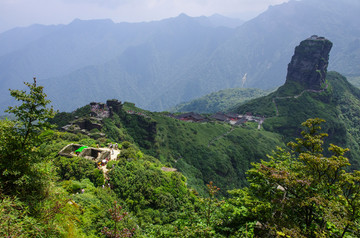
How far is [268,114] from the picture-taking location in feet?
379

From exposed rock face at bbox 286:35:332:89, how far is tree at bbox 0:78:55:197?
5558 inches

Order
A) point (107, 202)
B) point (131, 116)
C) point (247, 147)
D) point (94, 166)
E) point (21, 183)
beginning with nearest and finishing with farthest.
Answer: point (21, 183) → point (107, 202) → point (94, 166) → point (131, 116) → point (247, 147)

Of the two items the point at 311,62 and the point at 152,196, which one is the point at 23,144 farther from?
the point at 311,62

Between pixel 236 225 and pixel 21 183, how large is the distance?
11619 millimetres

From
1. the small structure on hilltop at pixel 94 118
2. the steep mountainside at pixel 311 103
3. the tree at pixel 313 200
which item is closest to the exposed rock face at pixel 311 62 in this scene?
the steep mountainside at pixel 311 103

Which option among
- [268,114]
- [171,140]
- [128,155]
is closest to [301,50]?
[268,114]

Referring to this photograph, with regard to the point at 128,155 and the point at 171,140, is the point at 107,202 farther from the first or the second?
the point at 171,140

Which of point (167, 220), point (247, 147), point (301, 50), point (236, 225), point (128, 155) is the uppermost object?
point (301, 50)

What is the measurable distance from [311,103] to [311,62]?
1046 inches

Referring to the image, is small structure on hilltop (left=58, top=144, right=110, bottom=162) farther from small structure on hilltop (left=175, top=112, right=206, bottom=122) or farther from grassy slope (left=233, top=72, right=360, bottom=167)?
grassy slope (left=233, top=72, right=360, bottom=167)

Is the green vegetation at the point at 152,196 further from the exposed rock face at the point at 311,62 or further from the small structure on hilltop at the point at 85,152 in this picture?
the exposed rock face at the point at 311,62

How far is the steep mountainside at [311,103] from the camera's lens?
338ft

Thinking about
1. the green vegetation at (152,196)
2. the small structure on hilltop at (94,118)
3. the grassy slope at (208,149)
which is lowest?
the grassy slope at (208,149)

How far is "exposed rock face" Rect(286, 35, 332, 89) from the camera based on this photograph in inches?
4803
